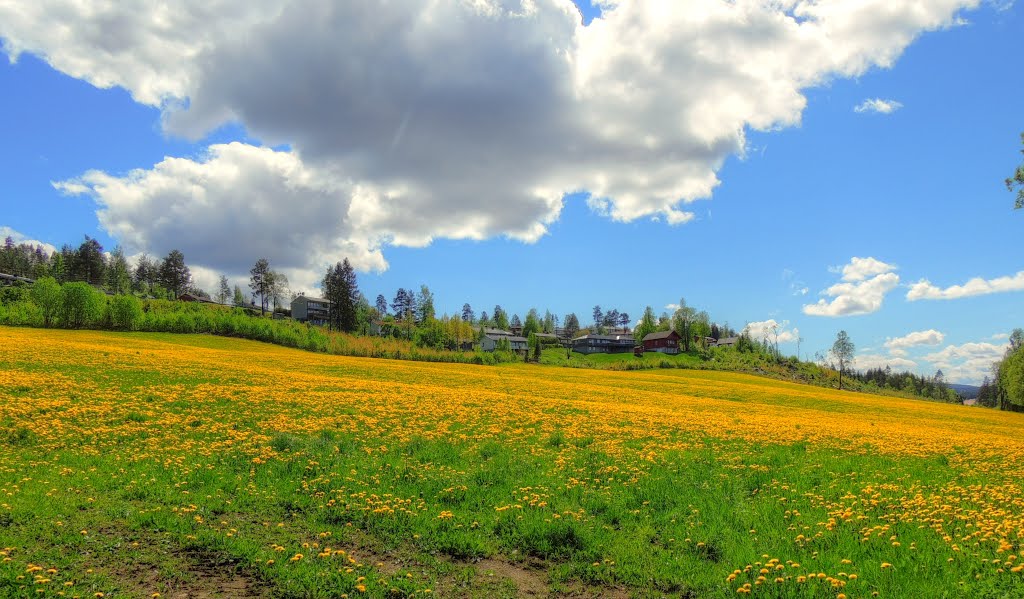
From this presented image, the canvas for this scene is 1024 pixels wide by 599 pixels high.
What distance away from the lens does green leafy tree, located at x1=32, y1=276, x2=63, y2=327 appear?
8188cm

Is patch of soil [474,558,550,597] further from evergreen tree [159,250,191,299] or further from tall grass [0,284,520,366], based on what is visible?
evergreen tree [159,250,191,299]

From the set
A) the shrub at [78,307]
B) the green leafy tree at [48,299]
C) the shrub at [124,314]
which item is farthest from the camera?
the shrub at [124,314]

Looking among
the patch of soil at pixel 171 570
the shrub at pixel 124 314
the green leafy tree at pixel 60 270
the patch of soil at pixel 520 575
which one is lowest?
the patch of soil at pixel 171 570

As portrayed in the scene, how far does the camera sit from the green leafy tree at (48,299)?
269 ft

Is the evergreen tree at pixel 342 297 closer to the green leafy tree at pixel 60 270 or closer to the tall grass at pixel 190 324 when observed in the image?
the tall grass at pixel 190 324

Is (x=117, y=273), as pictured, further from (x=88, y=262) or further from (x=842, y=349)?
(x=842, y=349)

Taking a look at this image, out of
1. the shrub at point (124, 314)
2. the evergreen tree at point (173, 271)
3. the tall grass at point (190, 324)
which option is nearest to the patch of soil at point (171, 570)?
the tall grass at point (190, 324)

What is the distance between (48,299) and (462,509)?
99460mm

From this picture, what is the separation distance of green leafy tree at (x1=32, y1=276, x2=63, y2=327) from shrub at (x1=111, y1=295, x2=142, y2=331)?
23.1ft

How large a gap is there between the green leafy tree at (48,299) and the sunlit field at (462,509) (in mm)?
77675

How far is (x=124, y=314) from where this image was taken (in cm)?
8600

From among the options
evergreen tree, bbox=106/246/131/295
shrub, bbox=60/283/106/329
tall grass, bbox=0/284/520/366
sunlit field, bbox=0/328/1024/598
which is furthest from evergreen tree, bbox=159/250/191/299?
sunlit field, bbox=0/328/1024/598

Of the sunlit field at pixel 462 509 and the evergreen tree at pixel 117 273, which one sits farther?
the evergreen tree at pixel 117 273

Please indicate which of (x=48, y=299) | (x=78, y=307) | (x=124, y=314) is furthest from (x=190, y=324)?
(x=48, y=299)
